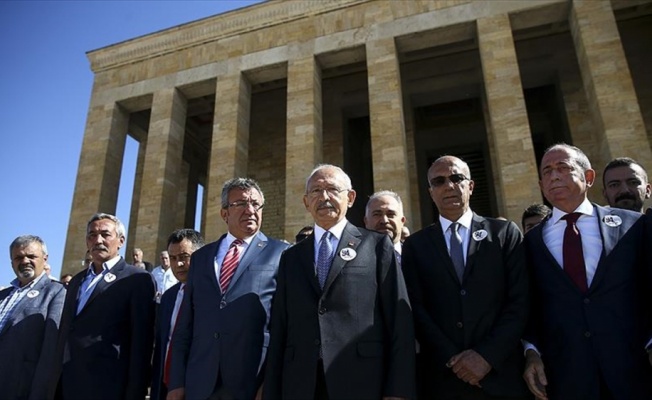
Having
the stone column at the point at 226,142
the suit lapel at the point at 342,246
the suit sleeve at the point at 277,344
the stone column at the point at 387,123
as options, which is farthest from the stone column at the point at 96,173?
the suit lapel at the point at 342,246

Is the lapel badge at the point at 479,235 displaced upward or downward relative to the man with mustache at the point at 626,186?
downward

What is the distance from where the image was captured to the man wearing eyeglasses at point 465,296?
2539 mm

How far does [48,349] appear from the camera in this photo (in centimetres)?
400

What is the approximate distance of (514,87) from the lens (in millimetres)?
11406

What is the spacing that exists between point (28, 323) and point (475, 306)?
13.4 feet

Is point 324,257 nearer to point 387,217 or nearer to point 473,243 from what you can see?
point 473,243

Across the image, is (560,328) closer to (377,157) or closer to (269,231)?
(377,157)

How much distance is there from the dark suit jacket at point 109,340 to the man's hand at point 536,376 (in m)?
2.88

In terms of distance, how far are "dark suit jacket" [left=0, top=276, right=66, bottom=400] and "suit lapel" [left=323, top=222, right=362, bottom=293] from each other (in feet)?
8.77

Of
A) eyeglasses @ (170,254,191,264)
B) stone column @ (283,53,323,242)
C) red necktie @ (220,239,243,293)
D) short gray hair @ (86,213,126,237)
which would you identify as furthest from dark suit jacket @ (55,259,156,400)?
stone column @ (283,53,323,242)

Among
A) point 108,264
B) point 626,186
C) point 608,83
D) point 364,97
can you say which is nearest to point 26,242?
point 108,264

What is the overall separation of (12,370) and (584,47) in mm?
12912

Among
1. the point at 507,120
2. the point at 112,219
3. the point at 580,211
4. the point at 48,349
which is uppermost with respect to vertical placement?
the point at 507,120

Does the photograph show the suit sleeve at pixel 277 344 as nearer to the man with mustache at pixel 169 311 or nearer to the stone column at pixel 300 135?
the man with mustache at pixel 169 311
